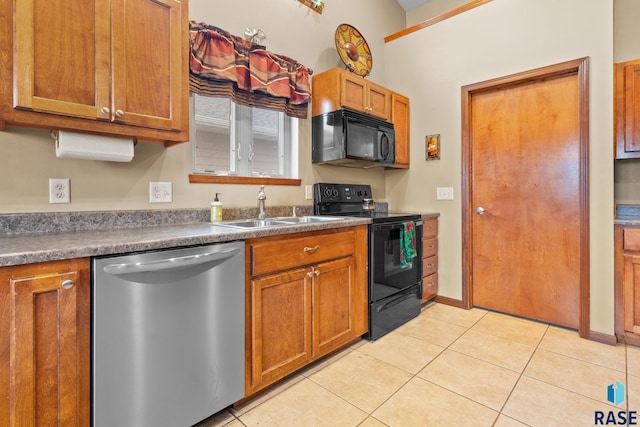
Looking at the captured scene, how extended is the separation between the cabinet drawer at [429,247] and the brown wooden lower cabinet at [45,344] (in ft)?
8.52

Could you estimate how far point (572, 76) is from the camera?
249 centimetres

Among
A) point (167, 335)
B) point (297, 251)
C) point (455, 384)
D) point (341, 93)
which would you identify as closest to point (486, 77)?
point (341, 93)

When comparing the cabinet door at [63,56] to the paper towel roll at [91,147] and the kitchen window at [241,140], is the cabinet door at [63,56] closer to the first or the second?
the paper towel roll at [91,147]

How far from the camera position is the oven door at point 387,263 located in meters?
2.31

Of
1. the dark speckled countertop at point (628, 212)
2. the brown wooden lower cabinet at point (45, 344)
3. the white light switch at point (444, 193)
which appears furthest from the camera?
the white light switch at point (444, 193)

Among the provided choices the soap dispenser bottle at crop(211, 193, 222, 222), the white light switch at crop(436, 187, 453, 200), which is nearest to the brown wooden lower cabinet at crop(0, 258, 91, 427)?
the soap dispenser bottle at crop(211, 193, 222, 222)

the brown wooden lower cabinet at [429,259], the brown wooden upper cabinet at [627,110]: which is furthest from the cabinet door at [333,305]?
the brown wooden upper cabinet at [627,110]

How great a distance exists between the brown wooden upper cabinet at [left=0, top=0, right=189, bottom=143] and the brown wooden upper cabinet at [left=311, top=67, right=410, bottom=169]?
1224mm

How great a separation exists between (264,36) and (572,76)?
239cm

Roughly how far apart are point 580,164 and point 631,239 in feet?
2.01

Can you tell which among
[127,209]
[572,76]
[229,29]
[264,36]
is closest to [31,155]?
[127,209]

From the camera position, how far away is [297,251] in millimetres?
1771

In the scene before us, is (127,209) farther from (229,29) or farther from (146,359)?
(229,29)

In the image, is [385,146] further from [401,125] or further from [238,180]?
[238,180]
